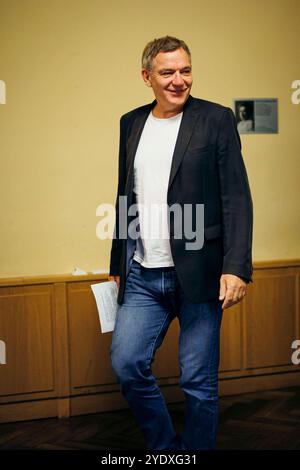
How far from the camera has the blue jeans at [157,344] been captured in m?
2.25

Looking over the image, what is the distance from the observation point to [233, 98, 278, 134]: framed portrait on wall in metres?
3.67

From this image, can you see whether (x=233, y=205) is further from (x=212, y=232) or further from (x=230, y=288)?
(x=230, y=288)

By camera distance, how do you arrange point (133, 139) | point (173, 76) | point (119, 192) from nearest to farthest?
point (173, 76) → point (133, 139) → point (119, 192)

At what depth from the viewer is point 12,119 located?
3.31m

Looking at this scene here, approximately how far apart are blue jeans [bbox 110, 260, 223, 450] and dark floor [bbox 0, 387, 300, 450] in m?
0.63

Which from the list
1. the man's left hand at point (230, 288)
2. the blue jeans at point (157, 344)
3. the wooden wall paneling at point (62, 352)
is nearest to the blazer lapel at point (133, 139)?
the blue jeans at point (157, 344)

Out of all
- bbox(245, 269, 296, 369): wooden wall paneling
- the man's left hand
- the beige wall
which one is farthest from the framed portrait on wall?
the man's left hand

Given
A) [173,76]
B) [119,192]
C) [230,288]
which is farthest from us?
[119,192]

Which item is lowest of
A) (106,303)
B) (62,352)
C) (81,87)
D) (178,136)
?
(62,352)

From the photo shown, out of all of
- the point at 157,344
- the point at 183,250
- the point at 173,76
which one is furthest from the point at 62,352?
the point at 173,76

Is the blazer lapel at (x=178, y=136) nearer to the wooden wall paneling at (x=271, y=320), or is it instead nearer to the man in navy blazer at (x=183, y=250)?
the man in navy blazer at (x=183, y=250)

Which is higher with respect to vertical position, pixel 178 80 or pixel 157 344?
pixel 178 80

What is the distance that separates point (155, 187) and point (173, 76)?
0.40 meters

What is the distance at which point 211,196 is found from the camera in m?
2.27
